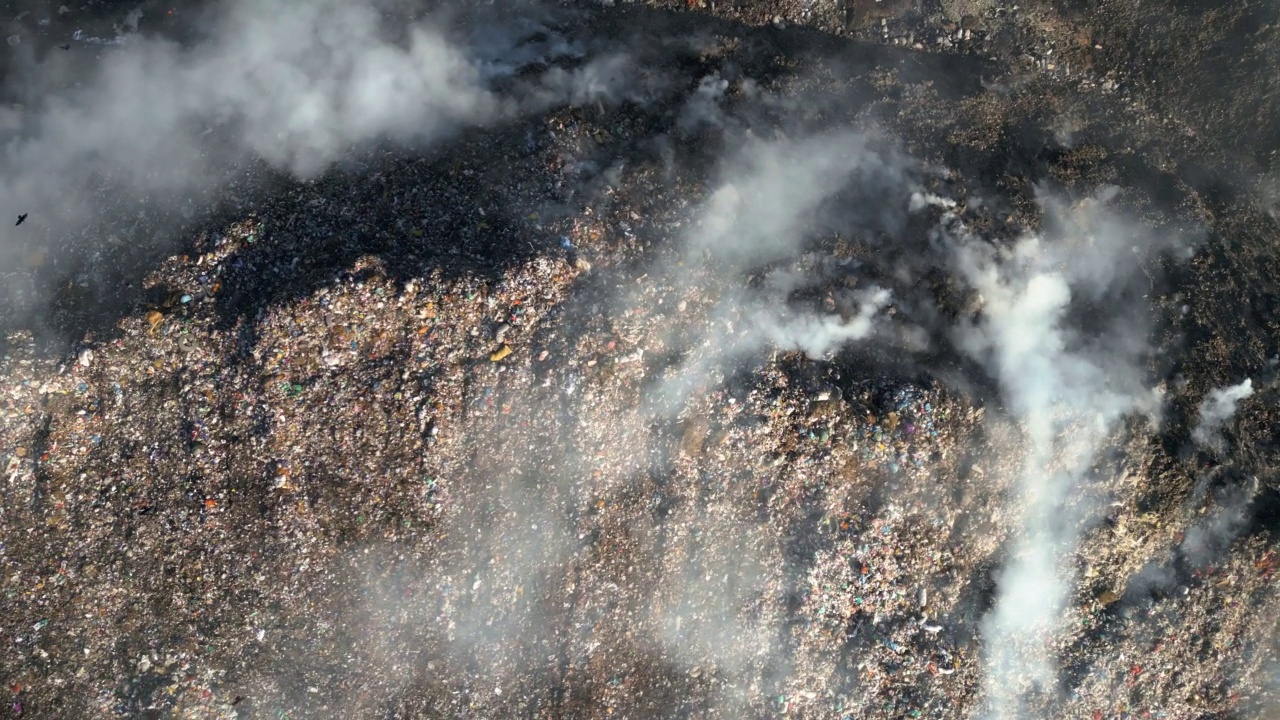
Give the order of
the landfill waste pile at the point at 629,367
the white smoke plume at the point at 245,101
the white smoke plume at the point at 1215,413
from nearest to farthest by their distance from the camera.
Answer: the landfill waste pile at the point at 629,367, the white smoke plume at the point at 245,101, the white smoke plume at the point at 1215,413

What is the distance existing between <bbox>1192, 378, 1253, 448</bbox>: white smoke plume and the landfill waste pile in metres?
0.05

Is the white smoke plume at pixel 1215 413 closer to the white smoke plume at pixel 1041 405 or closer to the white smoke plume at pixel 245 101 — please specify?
the white smoke plume at pixel 1041 405

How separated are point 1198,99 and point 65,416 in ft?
48.7

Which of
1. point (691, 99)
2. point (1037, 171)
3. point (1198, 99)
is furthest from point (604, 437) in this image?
point (1198, 99)

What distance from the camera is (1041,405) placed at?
29.0ft

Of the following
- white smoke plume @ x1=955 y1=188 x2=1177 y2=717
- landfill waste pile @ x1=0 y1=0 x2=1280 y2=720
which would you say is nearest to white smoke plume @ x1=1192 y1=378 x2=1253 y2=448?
landfill waste pile @ x1=0 y1=0 x2=1280 y2=720

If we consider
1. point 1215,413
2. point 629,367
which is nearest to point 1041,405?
point 1215,413

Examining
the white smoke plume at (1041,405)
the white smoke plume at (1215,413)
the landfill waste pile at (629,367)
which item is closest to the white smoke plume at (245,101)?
the landfill waste pile at (629,367)

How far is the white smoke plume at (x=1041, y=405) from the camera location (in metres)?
8.85

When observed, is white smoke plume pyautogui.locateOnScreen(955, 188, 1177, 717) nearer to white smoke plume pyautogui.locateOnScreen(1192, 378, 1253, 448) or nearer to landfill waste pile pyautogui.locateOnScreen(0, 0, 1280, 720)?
landfill waste pile pyautogui.locateOnScreen(0, 0, 1280, 720)

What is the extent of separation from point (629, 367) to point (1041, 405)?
5138mm

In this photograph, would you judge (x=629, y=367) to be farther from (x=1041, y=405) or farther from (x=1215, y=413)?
(x=1215, y=413)

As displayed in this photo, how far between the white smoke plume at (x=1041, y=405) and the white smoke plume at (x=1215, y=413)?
0.61 m

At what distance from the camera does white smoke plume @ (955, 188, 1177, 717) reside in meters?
8.85
